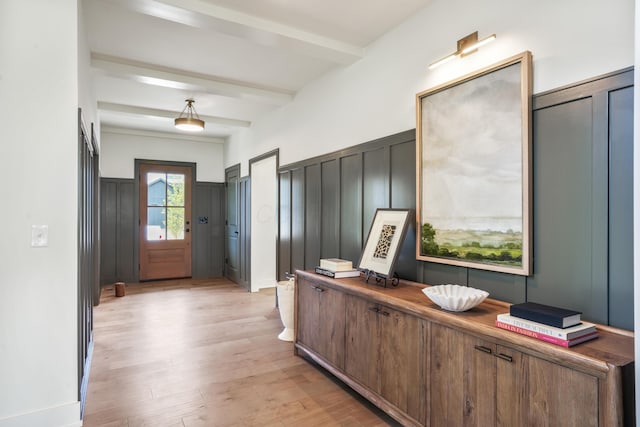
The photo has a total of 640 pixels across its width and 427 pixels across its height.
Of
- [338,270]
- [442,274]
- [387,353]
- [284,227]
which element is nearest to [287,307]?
[338,270]

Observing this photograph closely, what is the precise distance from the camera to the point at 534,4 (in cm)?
198

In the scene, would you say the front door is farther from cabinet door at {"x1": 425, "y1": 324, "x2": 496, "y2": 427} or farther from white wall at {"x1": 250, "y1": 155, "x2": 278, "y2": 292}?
cabinet door at {"x1": 425, "y1": 324, "x2": 496, "y2": 427}

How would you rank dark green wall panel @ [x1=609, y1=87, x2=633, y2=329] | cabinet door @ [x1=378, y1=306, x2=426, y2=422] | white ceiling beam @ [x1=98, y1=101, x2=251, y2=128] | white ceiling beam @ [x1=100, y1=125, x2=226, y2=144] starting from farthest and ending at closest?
1. white ceiling beam @ [x1=100, y1=125, x2=226, y2=144]
2. white ceiling beam @ [x1=98, y1=101, x2=251, y2=128]
3. cabinet door @ [x1=378, y1=306, x2=426, y2=422]
4. dark green wall panel @ [x1=609, y1=87, x2=633, y2=329]

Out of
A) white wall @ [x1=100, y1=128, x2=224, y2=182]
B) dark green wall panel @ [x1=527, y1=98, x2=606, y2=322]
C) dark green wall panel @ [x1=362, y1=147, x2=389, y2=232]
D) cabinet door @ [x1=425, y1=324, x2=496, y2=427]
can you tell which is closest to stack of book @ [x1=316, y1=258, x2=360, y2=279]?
dark green wall panel @ [x1=362, y1=147, x2=389, y2=232]

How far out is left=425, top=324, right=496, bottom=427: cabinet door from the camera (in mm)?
1636

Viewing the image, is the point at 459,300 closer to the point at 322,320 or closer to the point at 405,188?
the point at 405,188

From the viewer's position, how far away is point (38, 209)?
6.93 feet

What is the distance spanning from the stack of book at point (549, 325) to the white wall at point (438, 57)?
115cm

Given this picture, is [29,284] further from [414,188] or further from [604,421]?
[604,421]

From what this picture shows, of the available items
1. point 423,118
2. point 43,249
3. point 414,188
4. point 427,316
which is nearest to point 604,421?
point 427,316

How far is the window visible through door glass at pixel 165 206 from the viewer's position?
698 cm

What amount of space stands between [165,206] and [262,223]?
2284 mm

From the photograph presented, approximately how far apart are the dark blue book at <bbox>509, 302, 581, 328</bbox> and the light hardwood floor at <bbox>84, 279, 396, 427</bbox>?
1.20m

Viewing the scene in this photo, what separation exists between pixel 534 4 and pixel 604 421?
2.02 metres
